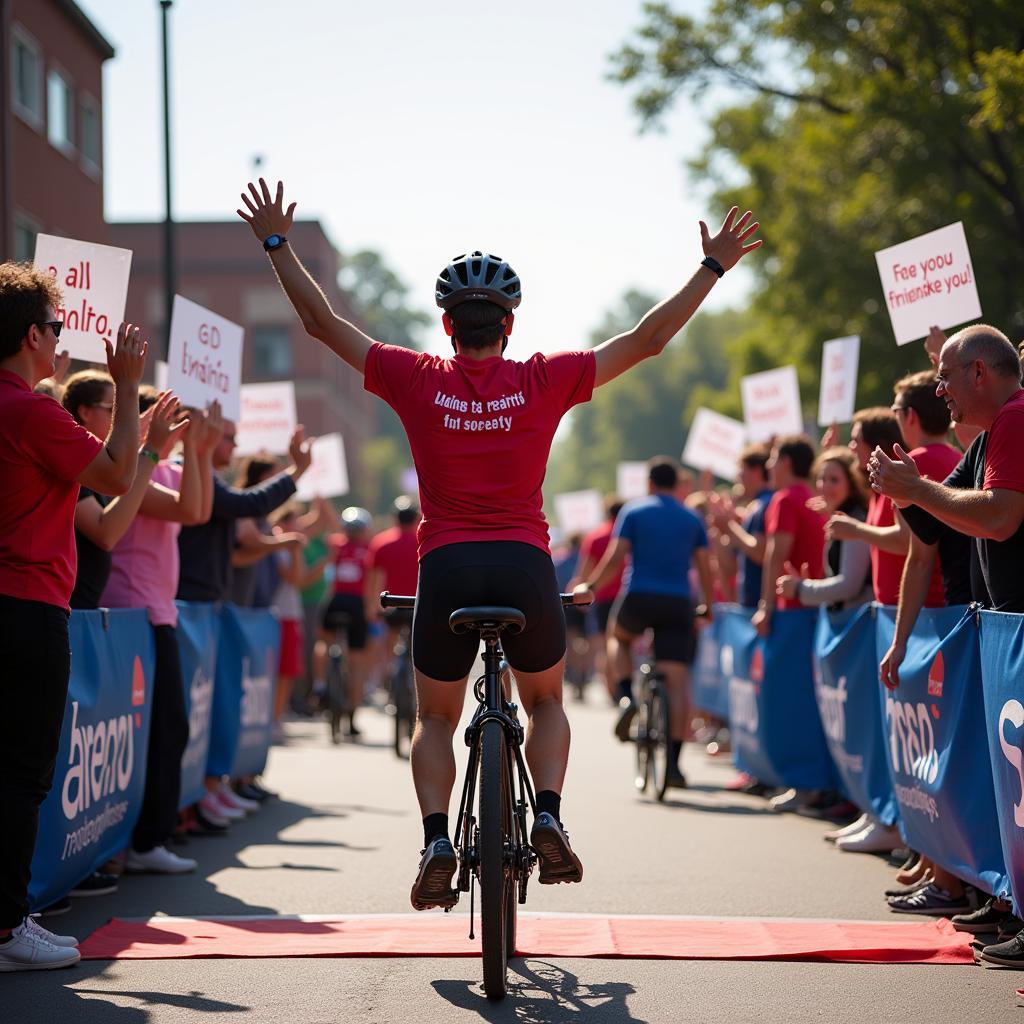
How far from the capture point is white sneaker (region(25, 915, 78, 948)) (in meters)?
6.54

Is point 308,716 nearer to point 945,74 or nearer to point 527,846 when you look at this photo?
point 945,74

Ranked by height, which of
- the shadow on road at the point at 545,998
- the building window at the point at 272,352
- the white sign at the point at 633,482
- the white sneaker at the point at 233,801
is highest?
the building window at the point at 272,352

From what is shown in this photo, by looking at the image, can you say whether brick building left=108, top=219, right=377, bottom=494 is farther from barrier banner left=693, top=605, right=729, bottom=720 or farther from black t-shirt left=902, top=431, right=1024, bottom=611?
black t-shirt left=902, top=431, right=1024, bottom=611

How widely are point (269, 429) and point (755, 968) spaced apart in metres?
9.11

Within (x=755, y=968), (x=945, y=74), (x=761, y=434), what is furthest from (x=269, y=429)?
(x=945, y=74)

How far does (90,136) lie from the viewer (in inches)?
1423

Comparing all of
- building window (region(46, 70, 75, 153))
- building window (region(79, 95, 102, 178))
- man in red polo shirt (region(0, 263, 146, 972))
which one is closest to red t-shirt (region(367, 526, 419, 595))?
man in red polo shirt (region(0, 263, 146, 972))

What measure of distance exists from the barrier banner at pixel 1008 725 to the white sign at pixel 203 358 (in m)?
5.39

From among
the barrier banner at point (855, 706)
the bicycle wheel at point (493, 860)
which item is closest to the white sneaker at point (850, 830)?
the barrier banner at point (855, 706)

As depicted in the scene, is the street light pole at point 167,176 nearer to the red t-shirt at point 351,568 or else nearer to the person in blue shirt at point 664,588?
the red t-shirt at point 351,568

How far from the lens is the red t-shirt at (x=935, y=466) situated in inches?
327

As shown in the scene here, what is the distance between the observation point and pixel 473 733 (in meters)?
5.96

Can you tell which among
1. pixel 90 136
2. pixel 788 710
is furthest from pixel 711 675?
pixel 90 136

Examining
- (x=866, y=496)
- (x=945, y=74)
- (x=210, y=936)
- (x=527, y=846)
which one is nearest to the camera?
(x=527, y=846)
